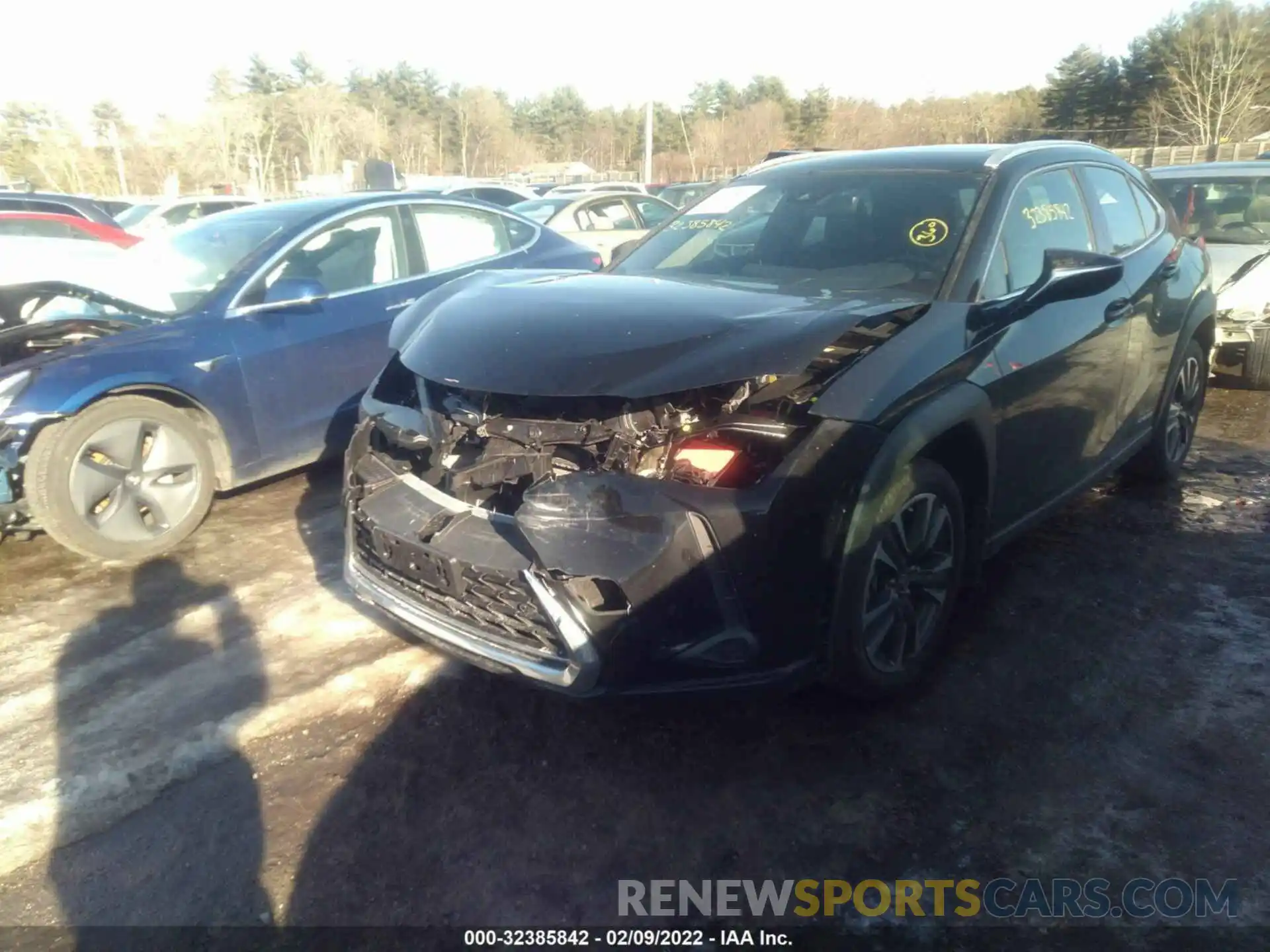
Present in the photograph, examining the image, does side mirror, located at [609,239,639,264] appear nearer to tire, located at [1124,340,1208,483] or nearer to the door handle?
the door handle

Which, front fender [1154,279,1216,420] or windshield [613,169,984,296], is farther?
front fender [1154,279,1216,420]

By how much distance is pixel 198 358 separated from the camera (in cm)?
454

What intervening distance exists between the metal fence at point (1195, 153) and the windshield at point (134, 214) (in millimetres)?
25634

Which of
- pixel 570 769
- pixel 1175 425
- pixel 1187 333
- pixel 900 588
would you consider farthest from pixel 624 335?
pixel 1175 425

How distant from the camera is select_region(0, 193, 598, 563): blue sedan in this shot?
416 cm

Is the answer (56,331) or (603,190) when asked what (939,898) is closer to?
(56,331)

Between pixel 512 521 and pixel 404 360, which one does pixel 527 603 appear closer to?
pixel 512 521

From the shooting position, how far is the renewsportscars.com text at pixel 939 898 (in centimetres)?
230

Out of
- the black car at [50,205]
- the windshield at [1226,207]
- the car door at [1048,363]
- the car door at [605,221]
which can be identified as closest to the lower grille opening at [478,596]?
the car door at [1048,363]

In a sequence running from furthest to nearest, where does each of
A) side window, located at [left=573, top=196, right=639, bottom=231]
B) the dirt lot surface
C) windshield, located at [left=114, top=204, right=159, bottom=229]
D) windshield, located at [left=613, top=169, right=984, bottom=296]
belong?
windshield, located at [left=114, top=204, right=159, bottom=229] < side window, located at [left=573, top=196, right=639, bottom=231] < windshield, located at [left=613, top=169, right=984, bottom=296] < the dirt lot surface

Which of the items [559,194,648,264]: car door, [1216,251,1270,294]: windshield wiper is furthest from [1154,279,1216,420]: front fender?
[559,194,648,264]: car door

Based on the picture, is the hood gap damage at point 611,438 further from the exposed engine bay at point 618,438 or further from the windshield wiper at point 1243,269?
the windshield wiper at point 1243,269

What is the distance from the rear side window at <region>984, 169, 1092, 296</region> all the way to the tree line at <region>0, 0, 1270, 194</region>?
29.1m

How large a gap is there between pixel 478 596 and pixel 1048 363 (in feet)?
7.30
